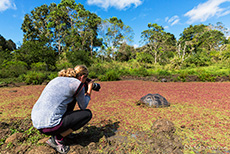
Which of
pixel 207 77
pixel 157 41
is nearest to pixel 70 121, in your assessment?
pixel 207 77

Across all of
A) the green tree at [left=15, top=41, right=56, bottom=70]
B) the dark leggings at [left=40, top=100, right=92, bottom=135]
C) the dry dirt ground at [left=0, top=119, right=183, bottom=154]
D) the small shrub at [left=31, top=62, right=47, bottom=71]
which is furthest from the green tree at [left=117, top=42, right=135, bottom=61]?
the dark leggings at [left=40, top=100, right=92, bottom=135]

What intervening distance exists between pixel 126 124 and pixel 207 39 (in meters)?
34.1

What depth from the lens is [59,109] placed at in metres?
1.67

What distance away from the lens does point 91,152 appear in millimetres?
1921

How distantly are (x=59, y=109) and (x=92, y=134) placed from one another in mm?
1031

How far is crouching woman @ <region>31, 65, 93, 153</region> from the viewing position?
5.32 ft

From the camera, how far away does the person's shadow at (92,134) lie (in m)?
2.16

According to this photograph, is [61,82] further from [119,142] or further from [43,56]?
[43,56]

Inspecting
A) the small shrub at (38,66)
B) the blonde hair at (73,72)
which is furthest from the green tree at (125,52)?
the blonde hair at (73,72)

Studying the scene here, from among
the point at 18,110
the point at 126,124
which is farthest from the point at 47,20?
the point at 126,124

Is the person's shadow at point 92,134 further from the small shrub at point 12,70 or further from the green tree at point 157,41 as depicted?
the green tree at point 157,41

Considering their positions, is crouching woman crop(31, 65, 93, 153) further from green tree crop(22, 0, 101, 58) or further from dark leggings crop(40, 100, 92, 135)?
green tree crop(22, 0, 101, 58)

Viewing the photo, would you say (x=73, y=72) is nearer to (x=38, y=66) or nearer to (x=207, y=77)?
(x=207, y=77)

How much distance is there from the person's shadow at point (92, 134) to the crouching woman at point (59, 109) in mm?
317
